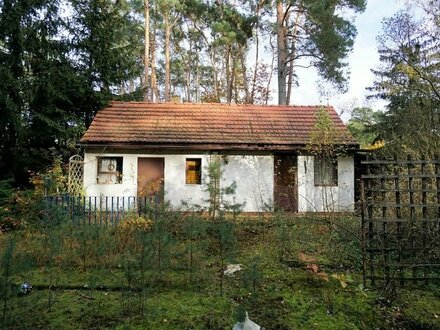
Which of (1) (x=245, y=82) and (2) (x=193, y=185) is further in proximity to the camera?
(1) (x=245, y=82)

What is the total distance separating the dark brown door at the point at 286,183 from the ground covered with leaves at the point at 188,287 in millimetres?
6798

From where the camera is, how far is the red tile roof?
47.0ft

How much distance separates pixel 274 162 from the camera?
48.1 feet

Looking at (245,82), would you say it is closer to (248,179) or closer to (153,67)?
(153,67)

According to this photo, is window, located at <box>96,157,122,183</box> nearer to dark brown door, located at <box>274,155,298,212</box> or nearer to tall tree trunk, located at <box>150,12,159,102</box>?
dark brown door, located at <box>274,155,298,212</box>

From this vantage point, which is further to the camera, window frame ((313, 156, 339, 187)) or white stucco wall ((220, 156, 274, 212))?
window frame ((313, 156, 339, 187))

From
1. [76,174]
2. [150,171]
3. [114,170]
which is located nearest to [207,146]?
[150,171]

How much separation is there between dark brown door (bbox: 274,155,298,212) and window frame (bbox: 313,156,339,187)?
2.74ft

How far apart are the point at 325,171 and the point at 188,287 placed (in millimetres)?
10398

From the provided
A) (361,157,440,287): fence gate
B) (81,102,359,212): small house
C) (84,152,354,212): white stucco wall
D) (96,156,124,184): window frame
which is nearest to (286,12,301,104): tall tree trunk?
(81,102,359,212): small house

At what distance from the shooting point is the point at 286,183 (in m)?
14.7

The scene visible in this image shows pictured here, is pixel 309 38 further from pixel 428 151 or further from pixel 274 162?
pixel 428 151

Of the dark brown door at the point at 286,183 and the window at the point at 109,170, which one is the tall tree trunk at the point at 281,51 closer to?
the dark brown door at the point at 286,183

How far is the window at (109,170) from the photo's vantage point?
46.6 ft
